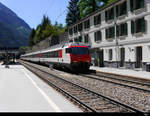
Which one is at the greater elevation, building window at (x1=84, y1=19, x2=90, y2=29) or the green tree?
the green tree

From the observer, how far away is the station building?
75.5 ft

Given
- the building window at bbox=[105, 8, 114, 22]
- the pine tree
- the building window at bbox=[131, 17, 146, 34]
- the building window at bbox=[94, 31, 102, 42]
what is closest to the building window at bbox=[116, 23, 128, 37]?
the building window at bbox=[131, 17, 146, 34]

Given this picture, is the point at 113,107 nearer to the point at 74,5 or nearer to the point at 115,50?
the point at 115,50

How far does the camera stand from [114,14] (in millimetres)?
28781

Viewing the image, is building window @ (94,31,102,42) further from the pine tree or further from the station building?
Result: the pine tree

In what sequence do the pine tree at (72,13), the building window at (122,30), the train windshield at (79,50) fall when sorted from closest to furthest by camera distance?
the train windshield at (79,50), the building window at (122,30), the pine tree at (72,13)

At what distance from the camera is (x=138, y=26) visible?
24.1 meters

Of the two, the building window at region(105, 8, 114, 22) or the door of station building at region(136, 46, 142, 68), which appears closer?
the door of station building at region(136, 46, 142, 68)

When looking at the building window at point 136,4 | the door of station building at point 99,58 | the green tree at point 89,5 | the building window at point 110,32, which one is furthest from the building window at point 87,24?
the green tree at point 89,5

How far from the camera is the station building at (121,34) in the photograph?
23.0 m

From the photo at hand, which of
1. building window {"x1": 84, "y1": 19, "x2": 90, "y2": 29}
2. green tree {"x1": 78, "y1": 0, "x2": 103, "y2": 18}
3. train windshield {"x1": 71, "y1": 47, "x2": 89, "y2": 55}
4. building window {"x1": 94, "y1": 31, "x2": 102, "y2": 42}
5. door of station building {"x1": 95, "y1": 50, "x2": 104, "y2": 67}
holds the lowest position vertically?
door of station building {"x1": 95, "y1": 50, "x2": 104, "y2": 67}

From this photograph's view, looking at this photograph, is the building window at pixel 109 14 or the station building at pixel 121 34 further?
the building window at pixel 109 14

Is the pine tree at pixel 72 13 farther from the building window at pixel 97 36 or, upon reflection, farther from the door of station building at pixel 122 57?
the door of station building at pixel 122 57

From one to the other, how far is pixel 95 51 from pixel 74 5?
1677 inches
